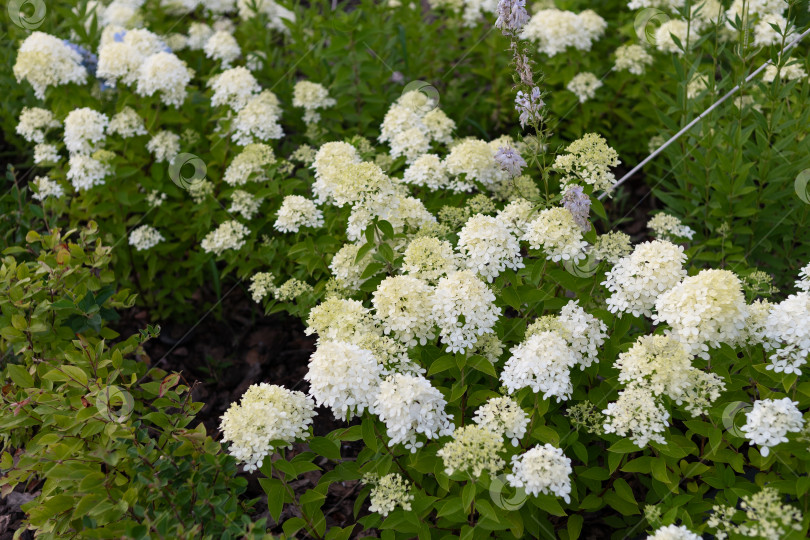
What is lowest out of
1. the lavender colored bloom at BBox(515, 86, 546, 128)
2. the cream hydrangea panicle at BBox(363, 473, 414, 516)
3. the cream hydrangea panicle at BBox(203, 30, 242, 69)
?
the cream hydrangea panicle at BBox(203, 30, 242, 69)

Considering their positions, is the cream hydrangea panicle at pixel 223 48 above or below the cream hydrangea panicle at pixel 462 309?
below

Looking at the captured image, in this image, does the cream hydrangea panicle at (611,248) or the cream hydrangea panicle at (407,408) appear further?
the cream hydrangea panicle at (611,248)

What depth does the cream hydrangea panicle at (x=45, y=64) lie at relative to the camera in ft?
14.6

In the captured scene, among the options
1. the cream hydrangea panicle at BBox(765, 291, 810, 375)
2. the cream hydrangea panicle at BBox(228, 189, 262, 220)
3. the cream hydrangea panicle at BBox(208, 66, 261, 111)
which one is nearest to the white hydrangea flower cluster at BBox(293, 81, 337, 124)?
the cream hydrangea panicle at BBox(208, 66, 261, 111)


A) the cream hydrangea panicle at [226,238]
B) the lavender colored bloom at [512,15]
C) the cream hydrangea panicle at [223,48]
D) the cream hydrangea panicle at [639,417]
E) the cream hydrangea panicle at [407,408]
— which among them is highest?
the lavender colored bloom at [512,15]

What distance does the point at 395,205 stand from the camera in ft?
10.2

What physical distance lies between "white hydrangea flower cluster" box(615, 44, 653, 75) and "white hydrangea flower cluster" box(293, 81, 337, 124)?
2.13 meters

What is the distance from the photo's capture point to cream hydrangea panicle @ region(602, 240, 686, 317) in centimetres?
274

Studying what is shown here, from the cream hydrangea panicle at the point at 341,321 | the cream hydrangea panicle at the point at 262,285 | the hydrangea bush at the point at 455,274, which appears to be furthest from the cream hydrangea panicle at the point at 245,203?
the cream hydrangea panicle at the point at 341,321

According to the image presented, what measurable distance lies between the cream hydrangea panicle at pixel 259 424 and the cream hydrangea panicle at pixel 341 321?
324mm

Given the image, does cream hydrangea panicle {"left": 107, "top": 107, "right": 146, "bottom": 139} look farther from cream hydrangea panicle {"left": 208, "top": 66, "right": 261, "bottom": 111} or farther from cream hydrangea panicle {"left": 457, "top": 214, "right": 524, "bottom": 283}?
cream hydrangea panicle {"left": 457, "top": 214, "right": 524, "bottom": 283}

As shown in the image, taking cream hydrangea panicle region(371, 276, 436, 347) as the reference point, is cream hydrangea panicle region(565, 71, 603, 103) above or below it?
above

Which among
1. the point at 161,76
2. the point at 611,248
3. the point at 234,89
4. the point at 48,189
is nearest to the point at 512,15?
the point at 611,248

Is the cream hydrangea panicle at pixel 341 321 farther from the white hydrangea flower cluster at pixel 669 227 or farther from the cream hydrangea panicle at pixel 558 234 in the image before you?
the white hydrangea flower cluster at pixel 669 227
